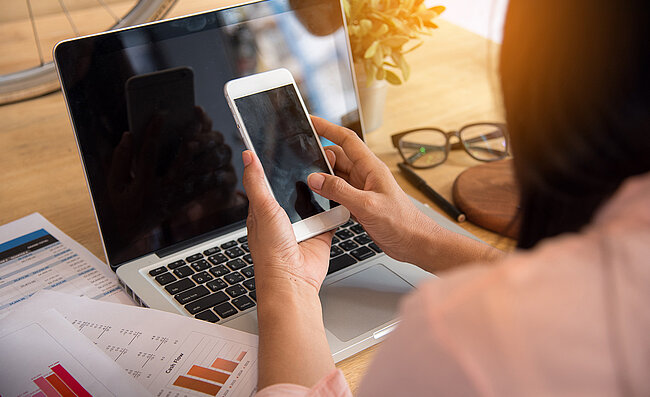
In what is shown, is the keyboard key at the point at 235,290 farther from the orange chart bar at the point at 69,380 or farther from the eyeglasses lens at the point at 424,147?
the eyeglasses lens at the point at 424,147

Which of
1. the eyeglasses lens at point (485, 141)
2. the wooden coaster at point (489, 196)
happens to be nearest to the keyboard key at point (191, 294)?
the wooden coaster at point (489, 196)

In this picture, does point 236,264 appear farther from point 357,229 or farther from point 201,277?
point 357,229

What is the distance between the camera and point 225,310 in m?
0.63

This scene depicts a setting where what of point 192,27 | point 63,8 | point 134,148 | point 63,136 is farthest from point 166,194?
point 63,8

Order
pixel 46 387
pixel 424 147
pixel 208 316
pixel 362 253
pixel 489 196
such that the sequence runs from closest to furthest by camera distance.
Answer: pixel 46 387, pixel 208 316, pixel 362 253, pixel 489 196, pixel 424 147

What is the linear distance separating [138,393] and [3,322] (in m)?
0.18

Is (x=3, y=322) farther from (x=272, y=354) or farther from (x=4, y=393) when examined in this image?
(x=272, y=354)

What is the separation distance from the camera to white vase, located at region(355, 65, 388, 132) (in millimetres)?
960

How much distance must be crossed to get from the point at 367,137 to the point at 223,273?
1.47 ft

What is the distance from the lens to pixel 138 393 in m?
0.52

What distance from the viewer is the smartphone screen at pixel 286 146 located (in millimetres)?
668

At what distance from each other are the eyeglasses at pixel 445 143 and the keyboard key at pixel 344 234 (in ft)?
0.74

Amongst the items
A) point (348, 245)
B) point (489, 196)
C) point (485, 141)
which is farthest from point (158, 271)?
point (485, 141)

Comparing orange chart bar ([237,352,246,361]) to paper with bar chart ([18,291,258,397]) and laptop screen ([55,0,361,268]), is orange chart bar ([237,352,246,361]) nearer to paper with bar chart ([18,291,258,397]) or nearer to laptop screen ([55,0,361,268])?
paper with bar chart ([18,291,258,397])
